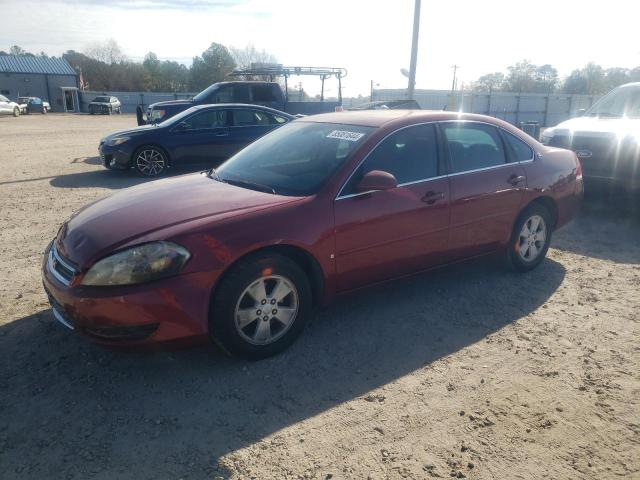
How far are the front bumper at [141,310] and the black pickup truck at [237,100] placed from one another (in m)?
11.4

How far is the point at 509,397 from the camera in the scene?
313cm

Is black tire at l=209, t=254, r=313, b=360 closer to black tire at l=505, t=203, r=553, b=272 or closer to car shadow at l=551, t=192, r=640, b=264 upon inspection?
black tire at l=505, t=203, r=553, b=272

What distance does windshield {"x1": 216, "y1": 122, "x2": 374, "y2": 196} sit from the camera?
12.8 ft

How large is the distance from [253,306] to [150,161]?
8.02 m

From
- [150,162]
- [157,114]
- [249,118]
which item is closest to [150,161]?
[150,162]

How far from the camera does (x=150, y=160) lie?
10.5 m

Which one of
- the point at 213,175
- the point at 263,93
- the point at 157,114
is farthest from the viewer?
the point at 263,93

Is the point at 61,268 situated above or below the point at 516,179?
below

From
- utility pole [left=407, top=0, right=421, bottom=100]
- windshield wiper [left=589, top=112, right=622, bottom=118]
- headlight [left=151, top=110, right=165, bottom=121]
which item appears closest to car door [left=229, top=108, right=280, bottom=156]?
headlight [left=151, top=110, right=165, bottom=121]

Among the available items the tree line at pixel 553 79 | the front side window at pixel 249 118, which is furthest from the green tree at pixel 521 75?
the front side window at pixel 249 118

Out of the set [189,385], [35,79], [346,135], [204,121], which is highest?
[35,79]

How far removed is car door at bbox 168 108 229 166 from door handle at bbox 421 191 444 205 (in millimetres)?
7408

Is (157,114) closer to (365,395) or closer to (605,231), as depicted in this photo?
(605,231)

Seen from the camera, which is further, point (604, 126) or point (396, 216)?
point (604, 126)
